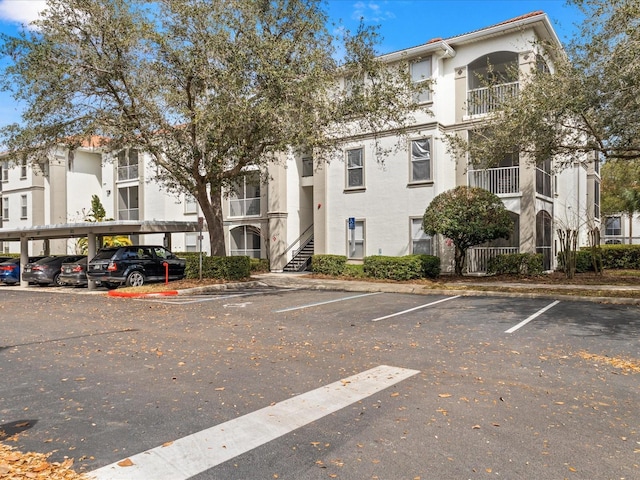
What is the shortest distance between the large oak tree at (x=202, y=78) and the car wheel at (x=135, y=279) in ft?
15.9

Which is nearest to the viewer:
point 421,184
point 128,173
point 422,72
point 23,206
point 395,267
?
point 395,267

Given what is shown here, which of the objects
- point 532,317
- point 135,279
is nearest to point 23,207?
point 135,279

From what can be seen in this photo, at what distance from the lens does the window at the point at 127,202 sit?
3325cm

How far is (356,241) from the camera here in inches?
888

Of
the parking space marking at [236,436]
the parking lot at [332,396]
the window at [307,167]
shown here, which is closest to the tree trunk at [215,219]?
the window at [307,167]

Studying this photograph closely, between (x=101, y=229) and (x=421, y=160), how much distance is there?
534 inches

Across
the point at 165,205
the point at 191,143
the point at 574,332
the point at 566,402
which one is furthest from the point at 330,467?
the point at 165,205

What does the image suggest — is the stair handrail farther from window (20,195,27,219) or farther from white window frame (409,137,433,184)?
window (20,195,27,219)

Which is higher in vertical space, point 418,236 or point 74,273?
point 418,236

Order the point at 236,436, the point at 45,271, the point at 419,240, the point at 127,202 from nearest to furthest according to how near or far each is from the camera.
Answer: the point at 236,436
the point at 419,240
the point at 45,271
the point at 127,202

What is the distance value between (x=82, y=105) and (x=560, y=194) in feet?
72.1

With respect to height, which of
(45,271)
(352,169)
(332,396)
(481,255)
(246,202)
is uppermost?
(352,169)

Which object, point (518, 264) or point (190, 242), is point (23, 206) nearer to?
point (190, 242)

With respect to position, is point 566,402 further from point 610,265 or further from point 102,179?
point 102,179
